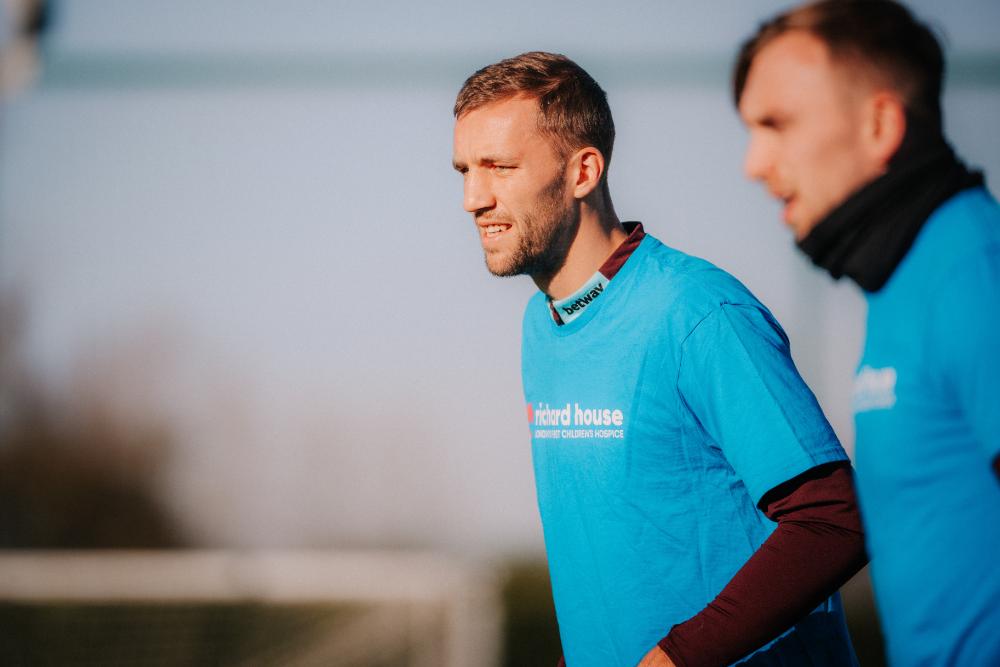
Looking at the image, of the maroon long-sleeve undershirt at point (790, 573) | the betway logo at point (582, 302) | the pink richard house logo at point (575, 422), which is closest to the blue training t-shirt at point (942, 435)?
the maroon long-sleeve undershirt at point (790, 573)

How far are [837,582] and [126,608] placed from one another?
7342 millimetres

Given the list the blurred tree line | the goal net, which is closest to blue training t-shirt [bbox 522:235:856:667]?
the goal net

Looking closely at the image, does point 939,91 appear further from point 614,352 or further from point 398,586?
point 398,586

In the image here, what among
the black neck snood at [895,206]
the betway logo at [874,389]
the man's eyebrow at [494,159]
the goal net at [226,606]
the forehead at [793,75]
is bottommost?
the goal net at [226,606]

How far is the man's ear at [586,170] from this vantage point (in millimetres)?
2314

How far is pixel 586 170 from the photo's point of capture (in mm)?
2342

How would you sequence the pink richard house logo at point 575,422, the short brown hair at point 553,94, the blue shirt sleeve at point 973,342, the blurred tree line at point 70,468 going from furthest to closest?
the blurred tree line at point 70,468 < the short brown hair at point 553,94 < the pink richard house logo at point 575,422 < the blue shirt sleeve at point 973,342

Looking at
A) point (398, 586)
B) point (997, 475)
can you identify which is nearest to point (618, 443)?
point (997, 475)

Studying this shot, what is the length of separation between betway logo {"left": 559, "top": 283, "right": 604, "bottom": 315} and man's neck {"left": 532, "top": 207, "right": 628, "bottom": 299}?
3cm

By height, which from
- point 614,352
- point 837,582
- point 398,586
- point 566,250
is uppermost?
point 566,250

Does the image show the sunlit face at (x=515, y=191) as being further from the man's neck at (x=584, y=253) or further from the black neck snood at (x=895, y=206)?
the black neck snood at (x=895, y=206)

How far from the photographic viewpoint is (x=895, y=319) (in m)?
1.21

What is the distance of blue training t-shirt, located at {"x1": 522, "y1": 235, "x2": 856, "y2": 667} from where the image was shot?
174 cm

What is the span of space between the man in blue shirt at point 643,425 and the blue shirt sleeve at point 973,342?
586mm
